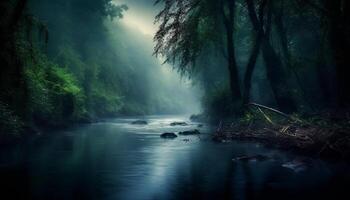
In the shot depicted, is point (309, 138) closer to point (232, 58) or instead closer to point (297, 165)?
point (297, 165)

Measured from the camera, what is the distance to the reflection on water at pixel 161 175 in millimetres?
9156

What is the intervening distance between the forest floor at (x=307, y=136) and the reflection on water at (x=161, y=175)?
2.36ft

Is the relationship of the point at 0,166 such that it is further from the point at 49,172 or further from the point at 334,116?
the point at 334,116

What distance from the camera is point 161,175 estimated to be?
11.8 m

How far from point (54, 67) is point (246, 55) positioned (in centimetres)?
2158

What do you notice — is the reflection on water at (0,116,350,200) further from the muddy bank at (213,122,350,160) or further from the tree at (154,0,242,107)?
the tree at (154,0,242,107)

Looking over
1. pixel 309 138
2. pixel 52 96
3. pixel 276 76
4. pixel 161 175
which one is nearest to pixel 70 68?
pixel 52 96

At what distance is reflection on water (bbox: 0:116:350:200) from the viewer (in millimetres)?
9156

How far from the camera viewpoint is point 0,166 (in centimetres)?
1270

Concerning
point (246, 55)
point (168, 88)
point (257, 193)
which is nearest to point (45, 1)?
point (246, 55)

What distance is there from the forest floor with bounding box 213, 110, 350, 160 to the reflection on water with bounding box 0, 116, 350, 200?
0.72 m

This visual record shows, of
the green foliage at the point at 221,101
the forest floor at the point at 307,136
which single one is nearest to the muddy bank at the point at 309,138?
the forest floor at the point at 307,136

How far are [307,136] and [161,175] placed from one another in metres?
6.39

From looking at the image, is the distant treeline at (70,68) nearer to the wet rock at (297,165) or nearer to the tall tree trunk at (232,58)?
the wet rock at (297,165)
